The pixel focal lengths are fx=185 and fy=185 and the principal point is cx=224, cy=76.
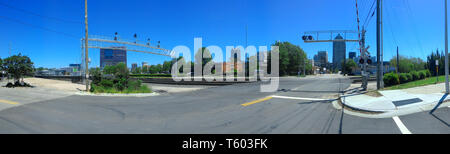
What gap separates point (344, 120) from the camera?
5.98 m

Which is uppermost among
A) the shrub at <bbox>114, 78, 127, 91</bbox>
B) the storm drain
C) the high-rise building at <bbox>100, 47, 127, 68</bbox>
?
the high-rise building at <bbox>100, 47, 127, 68</bbox>

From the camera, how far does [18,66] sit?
18.6m

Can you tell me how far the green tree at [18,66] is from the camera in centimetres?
1828

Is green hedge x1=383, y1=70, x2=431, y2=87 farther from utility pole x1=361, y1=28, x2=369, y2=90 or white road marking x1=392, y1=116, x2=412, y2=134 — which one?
white road marking x1=392, y1=116, x2=412, y2=134

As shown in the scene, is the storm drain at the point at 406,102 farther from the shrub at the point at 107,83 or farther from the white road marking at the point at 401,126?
the shrub at the point at 107,83

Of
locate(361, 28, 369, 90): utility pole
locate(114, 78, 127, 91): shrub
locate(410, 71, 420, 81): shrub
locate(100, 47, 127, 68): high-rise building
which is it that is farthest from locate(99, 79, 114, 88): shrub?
locate(410, 71, 420, 81): shrub

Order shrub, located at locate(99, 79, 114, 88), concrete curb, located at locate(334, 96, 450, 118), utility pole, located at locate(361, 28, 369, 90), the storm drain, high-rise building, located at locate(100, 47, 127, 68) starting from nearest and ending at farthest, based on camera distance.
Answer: concrete curb, located at locate(334, 96, 450, 118)
the storm drain
utility pole, located at locate(361, 28, 369, 90)
shrub, located at locate(99, 79, 114, 88)
high-rise building, located at locate(100, 47, 127, 68)

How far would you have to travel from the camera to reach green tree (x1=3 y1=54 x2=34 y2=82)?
1828 centimetres

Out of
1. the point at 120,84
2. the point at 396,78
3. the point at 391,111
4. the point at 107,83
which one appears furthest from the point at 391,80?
the point at 107,83

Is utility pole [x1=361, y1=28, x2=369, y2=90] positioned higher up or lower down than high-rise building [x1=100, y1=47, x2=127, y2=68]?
lower down

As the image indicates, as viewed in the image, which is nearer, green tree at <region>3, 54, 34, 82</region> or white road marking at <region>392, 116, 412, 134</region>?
white road marking at <region>392, 116, 412, 134</region>
